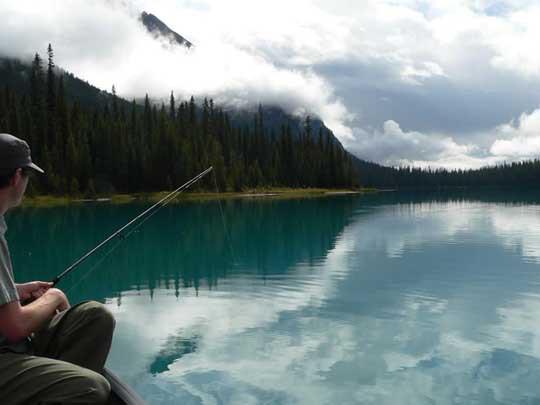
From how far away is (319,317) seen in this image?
40.6 ft

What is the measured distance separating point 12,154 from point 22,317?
111cm

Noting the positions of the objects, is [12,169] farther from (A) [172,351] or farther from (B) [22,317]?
(A) [172,351]

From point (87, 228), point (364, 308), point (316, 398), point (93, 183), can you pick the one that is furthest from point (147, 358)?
point (93, 183)

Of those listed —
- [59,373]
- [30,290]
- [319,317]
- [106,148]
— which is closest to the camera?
[59,373]

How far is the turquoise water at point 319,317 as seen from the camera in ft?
27.2

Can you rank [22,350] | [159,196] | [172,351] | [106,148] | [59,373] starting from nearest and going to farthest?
[59,373]
[22,350]
[172,351]
[159,196]
[106,148]

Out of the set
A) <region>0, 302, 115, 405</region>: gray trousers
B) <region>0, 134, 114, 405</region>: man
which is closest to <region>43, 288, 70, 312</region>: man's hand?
<region>0, 134, 114, 405</region>: man

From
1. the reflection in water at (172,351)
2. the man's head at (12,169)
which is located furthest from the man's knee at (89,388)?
the reflection in water at (172,351)

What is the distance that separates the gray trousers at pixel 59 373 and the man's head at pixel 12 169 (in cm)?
105

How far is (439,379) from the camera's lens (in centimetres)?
853

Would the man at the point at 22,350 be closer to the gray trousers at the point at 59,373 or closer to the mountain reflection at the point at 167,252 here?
the gray trousers at the point at 59,373

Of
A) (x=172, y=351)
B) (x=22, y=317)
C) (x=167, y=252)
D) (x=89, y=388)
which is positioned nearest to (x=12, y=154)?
(x=22, y=317)

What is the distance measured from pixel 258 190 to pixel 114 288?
9742 cm

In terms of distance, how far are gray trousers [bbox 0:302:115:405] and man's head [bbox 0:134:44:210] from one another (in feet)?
3.46
